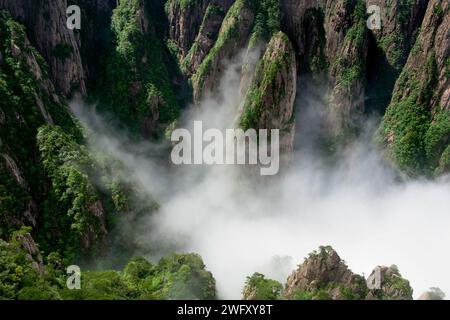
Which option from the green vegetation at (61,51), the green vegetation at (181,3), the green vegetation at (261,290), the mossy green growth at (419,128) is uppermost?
the green vegetation at (181,3)

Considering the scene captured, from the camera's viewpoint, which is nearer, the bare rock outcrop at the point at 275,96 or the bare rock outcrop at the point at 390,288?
the bare rock outcrop at the point at 390,288

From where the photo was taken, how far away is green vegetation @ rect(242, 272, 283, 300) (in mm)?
48312

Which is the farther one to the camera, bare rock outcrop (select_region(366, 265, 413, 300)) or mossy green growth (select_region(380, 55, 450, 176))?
mossy green growth (select_region(380, 55, 450, 176))

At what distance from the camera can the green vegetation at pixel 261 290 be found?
48312 millimetres

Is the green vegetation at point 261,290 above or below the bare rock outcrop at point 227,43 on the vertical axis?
below

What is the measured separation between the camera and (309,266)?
52.2m

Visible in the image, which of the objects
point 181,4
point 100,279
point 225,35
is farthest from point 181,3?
point 100,279

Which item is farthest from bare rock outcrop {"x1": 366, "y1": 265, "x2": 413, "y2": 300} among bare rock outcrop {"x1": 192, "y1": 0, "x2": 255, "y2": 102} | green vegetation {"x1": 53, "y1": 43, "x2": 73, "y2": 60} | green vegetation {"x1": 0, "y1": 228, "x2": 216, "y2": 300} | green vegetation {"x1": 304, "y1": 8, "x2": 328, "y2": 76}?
green vegetation {"x1": 53, "y1": 43, "x2": 73, "y2": 60}

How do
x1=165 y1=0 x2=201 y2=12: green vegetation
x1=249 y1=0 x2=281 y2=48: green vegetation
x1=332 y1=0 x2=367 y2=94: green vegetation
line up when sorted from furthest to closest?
x1=165 y1=0 x2=201 y2=12: green vegetation → x1=332 y1=0 x2=367 y2=94: green vegetation → x1=249 y1=0 x2=281 y2=48: green vegetation

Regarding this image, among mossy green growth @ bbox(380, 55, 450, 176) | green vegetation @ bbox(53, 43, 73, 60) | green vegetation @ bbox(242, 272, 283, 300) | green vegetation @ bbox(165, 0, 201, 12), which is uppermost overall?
green vegetation @ bbox(165, 0, 201, 12)

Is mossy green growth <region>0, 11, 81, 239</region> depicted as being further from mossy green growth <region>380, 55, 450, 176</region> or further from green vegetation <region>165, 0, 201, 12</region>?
mossy green growth <region>380, 55, 450, 176</region>

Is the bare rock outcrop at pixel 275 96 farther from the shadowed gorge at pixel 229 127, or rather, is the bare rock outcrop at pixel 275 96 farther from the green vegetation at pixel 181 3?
the green vegetation at pixel 181 3

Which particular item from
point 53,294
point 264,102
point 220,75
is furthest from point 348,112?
point 53,294

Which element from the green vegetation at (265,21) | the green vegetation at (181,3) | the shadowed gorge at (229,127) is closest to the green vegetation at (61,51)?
the shadowed gorge at (229,127)
